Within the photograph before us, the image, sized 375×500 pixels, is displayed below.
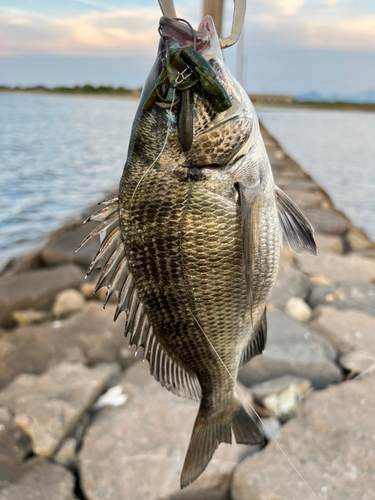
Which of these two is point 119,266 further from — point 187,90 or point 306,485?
point 306,485

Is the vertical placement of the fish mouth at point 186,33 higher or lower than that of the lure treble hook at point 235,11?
lower

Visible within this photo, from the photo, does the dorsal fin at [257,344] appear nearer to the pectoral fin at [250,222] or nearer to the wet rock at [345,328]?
the pectoral fin at [250,222]

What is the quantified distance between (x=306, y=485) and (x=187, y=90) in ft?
7.25

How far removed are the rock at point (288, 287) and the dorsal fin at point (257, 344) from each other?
2746 millimetres

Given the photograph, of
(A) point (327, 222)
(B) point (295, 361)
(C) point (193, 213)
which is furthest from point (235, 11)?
(A) point (327, 222)

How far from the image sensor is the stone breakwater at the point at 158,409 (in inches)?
95.2

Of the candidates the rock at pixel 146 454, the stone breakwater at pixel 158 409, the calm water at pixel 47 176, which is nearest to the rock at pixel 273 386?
the stone breakwater at pixel 158 409

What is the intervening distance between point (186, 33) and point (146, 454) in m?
2.40

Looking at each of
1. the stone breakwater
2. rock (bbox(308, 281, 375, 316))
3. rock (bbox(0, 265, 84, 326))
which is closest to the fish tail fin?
the stone breakwater

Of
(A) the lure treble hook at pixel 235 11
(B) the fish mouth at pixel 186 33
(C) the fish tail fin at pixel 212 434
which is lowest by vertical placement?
(C) the fish tail fin at pixel 212 434

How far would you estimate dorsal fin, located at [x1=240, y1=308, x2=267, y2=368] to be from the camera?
1.81 meters

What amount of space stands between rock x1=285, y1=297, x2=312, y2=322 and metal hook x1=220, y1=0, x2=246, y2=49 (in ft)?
11.5

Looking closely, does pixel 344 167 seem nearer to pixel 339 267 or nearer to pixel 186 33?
pixel 339 267

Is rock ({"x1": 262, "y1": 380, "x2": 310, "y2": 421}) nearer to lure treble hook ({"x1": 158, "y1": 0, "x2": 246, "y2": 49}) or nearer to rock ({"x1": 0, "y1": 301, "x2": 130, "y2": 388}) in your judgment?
rock ({"x1": 0, "y1": 301, "x2": 130, "y2": 388})
